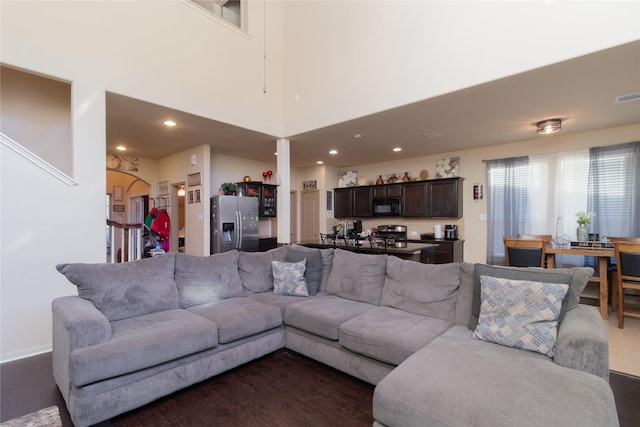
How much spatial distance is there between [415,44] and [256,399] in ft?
13.1

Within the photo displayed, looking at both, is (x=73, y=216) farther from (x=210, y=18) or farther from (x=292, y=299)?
(x=210, y=18)

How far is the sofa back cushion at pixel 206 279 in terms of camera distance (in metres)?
2.88

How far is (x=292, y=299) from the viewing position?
10.1 ft

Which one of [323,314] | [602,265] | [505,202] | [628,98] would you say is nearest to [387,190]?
[505,202]

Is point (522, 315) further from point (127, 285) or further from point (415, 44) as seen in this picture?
point (415, 44)

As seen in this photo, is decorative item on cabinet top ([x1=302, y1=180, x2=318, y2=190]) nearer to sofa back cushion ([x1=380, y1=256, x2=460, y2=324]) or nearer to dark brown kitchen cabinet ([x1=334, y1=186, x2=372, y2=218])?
dark brown kitchen cabinet ([x1=334, y1=186, x2=372, y2=218])

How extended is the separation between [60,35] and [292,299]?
3.63 m

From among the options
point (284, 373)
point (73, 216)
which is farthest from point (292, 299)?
point (73, 216)

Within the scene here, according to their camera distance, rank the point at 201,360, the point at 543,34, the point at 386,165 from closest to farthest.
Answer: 1. the point at 201,360
2. the point at 543,34
3. the point at 386,165

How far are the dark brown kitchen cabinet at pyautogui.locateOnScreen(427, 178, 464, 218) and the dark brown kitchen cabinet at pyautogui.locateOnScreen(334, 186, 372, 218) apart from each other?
149 cm

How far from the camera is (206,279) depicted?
3.01m

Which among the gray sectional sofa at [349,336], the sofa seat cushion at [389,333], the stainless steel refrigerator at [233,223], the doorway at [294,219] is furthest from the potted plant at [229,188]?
the sofa seat cushion at [389,333]

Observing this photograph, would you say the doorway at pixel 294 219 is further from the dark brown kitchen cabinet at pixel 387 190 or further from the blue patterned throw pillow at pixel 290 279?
the blue patterned throw pillow at pixel 290 279

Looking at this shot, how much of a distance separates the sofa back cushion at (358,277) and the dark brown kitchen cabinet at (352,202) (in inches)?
164
